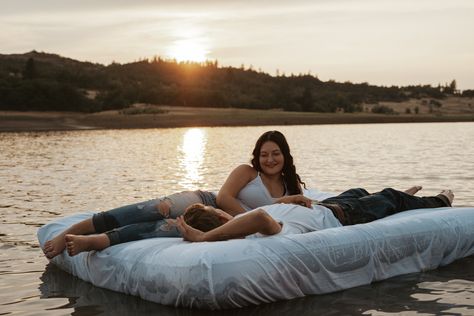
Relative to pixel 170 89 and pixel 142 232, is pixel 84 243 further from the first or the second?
pixel 170 89

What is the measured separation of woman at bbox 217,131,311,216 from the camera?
26.7 ft

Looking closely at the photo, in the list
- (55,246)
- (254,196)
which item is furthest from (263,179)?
(55,246)

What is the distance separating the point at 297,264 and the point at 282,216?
0.82 m

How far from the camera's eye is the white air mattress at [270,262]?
6516 mm

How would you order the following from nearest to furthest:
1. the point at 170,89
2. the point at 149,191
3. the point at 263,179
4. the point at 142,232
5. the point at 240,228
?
the point at 240,228
the point at 142,232
the point at 263,179
the point at 149,191
the point at 170,89

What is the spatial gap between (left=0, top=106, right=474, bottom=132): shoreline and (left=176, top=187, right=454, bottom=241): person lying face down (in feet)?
175

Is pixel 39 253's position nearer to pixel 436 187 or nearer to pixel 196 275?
pixel 196 275

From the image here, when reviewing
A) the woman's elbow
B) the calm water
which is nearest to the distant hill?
the calm water

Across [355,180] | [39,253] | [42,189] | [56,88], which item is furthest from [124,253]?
[56,88]

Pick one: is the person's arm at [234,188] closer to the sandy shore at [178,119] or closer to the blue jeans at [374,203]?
the blue jeans at [374,203]

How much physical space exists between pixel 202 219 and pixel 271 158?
126 cm

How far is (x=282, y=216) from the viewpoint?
24.8ft

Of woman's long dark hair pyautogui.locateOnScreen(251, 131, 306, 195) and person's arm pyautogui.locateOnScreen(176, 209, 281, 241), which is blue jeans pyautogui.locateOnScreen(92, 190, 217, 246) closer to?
person's arm pyautogui.locateOnScreen(176, 209, 281, 241)

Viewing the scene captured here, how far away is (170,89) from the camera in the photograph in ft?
283
